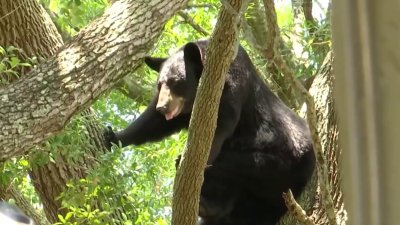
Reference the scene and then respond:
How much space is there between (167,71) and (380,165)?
459 centimetres

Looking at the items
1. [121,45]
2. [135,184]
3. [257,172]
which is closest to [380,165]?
[121,45]

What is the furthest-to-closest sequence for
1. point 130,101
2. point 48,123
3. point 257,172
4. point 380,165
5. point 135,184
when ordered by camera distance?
point 130,101 → point 257,172 → point 135,184 → point 48,123 → point 380,165

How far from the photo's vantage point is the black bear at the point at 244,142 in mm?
4613

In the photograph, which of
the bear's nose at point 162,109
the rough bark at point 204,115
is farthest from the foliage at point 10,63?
the rough bark at point 204,115

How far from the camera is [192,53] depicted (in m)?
4.88

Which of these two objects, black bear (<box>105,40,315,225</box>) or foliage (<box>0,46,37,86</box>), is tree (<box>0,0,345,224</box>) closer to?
foliage (<box>0,46,37,86</box>)

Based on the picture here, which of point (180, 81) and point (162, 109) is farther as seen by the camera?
point (180, 81)

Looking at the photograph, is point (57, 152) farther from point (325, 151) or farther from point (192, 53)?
point (325, 151)

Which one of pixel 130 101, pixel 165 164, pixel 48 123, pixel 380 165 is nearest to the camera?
pixel 380 165

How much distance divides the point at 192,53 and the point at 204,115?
6.34 ft

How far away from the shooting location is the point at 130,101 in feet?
21.6

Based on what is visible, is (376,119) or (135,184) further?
(135,184)

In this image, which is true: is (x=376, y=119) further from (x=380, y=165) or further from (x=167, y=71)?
(x=167, y=71)

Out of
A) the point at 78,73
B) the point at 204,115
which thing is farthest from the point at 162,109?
the point at 204,115
